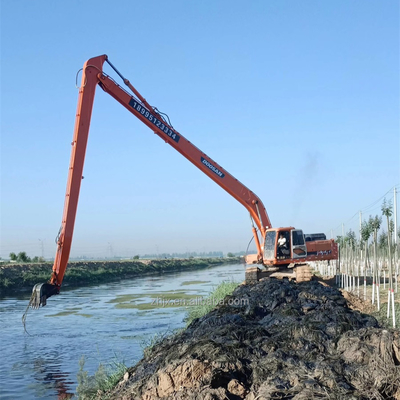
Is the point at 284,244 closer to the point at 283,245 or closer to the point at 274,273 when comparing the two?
the point at 283,245

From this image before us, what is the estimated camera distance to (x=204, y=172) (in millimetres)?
18781

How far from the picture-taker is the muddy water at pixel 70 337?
1096 centimetres

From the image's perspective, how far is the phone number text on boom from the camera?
17078 mm

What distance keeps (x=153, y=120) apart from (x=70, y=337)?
7786mm

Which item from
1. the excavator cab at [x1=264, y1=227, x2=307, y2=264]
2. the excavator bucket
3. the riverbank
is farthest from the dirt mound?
the riverbank

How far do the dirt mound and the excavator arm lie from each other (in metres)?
4.37

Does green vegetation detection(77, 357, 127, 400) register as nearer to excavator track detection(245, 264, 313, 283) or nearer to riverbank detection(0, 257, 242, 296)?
excavator track detection(245, 264, 313, 283)

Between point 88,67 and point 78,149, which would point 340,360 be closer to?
point 78,149

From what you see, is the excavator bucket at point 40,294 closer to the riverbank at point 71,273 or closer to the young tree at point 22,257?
the riverbank at point 71,273

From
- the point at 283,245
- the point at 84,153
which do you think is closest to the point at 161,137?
the point at 84,153

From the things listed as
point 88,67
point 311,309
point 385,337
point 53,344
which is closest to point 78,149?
point 88,67

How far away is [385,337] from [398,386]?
3.87 ft

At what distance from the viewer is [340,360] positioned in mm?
7559

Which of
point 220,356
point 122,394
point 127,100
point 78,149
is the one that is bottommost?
point 122,394
